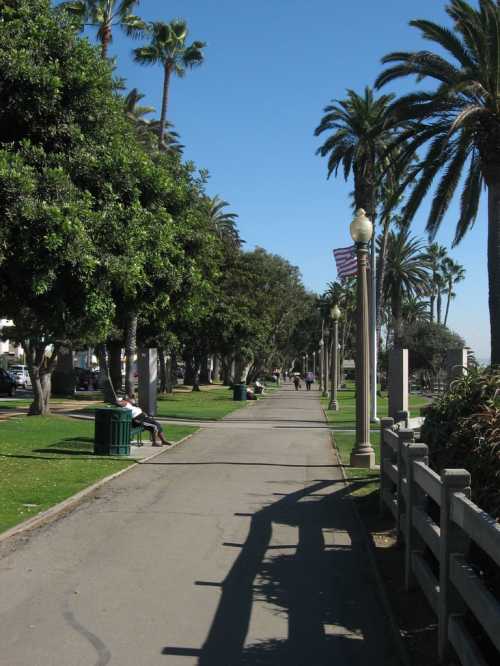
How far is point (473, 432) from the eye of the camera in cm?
625

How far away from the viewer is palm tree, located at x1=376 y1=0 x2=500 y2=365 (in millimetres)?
16344

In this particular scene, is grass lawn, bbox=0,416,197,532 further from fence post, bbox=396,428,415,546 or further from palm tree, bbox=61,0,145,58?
palm tree, bbox=61,0,145,58

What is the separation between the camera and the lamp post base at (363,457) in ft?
47.4

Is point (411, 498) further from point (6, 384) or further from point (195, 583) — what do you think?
point (6, 384)

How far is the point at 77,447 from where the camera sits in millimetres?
16906

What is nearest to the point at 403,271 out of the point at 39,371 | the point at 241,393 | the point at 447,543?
the point at 241,393

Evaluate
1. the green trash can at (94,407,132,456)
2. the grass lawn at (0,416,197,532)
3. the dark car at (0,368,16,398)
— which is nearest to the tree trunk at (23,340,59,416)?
the grass lawn at (0,416,197,532)

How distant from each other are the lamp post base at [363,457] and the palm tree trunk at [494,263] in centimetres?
429

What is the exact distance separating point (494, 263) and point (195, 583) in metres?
12.6

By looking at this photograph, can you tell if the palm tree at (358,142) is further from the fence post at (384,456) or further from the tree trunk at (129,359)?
the fence post at (384,456)

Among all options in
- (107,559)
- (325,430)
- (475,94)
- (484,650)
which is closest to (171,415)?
(325,430)

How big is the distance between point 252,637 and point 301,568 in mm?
2006

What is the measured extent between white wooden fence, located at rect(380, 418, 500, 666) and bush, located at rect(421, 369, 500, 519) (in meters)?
0.29

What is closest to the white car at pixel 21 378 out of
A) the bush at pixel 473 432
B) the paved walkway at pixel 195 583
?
the paved walkway at pixel 195 583
